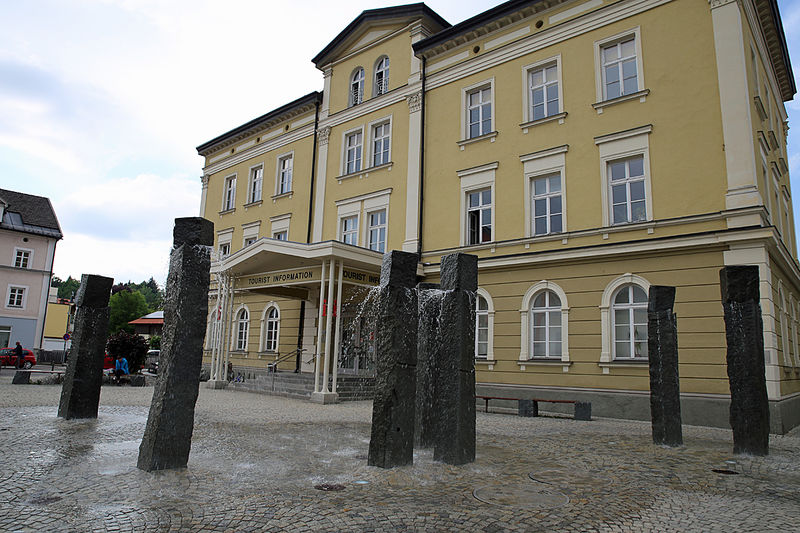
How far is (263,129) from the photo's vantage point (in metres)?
24.9

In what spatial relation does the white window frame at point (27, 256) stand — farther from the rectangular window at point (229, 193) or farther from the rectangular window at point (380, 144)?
the rectangular window at point (380, 144)

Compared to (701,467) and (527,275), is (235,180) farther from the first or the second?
(701,467)

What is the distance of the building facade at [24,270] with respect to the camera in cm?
3728

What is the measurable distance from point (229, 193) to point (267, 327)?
7656mm

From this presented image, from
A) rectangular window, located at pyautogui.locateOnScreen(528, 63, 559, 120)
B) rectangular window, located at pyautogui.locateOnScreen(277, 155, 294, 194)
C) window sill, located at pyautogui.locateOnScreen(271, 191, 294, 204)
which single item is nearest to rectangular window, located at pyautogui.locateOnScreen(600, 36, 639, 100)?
rectangular window, located at pyautogui.locateOnScreen(528, 63, 559, 120)

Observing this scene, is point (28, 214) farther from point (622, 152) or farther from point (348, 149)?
point (622, 152)

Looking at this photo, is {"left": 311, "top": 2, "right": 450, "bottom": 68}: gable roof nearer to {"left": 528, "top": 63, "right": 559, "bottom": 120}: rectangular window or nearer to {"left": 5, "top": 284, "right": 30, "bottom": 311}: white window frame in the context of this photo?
{"left": 528, "top": 63, "right": 559, "bottom": 120}: rectangular window

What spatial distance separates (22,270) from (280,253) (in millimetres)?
31843

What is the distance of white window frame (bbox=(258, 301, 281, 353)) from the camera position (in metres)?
22.2

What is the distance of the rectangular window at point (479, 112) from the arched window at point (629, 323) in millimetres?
6710

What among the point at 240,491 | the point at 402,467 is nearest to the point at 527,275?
the point at 402,467

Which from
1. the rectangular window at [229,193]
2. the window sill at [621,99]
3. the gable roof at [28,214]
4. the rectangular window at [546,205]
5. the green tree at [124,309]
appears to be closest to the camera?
the window sill at [621,99]

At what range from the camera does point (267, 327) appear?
899 inches

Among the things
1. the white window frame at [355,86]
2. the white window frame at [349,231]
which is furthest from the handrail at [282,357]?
the white window frame at [355,86]
